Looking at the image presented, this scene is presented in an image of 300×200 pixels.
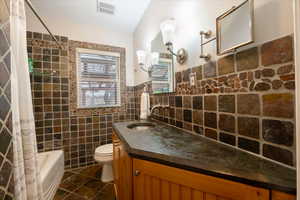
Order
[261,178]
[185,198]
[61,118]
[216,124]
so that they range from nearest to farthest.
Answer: [261,178]
[185,198]
[216,124]
[61,118]

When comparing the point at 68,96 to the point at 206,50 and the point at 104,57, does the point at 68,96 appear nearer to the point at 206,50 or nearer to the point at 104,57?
the point at 104,57

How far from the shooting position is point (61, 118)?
2133 millimetres

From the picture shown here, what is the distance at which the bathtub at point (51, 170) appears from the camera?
1.41 m

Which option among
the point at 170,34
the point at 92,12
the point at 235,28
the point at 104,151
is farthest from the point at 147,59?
the point at 104,151

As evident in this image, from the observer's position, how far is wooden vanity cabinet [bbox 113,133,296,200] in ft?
1.63

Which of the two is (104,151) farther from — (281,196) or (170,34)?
(281,196)

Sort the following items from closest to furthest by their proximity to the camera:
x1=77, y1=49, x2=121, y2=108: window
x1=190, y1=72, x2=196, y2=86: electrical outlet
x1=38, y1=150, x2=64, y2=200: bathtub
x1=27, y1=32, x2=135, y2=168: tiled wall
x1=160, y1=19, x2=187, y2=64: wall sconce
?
x1=190, y1=72, x2=196, y2=86: electrical outlet, x1=160, y1=19, x2=187, y2=64: wall sconce, x1=38, y1=150, x2=64, y2=200: bathtub, x1=27, y1=32, x2=135, y2=168: tiled wall, x1=77, y1=49, x2=121, y2=108: window

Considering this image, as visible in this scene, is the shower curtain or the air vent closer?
the shower curtain

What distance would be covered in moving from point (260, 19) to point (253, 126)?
0.53 m

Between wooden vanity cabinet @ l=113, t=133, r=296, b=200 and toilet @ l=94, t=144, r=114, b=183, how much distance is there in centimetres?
103

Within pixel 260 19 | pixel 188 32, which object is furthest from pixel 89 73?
pixel 260 19

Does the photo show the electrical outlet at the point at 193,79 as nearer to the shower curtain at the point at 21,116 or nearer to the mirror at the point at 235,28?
the mirror at the point at 235,28

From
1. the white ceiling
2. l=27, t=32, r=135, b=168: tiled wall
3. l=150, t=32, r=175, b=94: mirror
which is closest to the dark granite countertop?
l=150, t=32, r=175, b=94: mirror

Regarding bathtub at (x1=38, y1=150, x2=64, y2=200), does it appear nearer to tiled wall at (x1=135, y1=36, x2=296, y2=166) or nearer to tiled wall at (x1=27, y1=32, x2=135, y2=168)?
tiled wall at (x1=27, y1=32, x2=135, y2=168)
